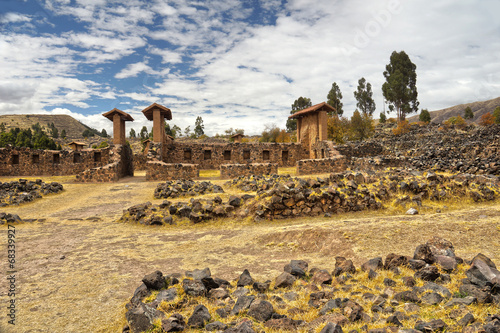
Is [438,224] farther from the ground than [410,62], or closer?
closer

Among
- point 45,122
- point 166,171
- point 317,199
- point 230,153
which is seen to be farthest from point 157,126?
point 45,122

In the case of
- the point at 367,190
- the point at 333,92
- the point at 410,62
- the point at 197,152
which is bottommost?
the point at 367,190

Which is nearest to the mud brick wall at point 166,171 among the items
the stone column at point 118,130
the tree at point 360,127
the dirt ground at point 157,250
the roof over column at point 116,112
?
the stone column at point 118,130

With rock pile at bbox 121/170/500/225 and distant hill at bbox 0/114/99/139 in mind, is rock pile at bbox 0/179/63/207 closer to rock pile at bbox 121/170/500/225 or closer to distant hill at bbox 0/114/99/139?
rock pile at bbox 121/170/500/225

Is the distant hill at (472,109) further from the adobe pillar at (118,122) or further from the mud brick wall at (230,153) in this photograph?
the adobe pillar at (118,122)

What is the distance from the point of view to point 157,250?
751cm

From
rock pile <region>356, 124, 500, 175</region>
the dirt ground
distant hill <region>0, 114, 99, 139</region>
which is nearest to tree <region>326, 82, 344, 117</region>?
rock pile <region>356, 124, 500, 175</region>

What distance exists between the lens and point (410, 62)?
57531mm

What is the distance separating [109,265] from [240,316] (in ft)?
12.4

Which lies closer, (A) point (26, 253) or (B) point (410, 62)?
(A) point (26, 253)

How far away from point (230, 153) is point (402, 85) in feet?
145

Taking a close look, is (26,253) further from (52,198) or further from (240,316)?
(52,198)

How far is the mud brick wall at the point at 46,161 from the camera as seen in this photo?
2755 cm

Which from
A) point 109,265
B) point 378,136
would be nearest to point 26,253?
point 109,265
